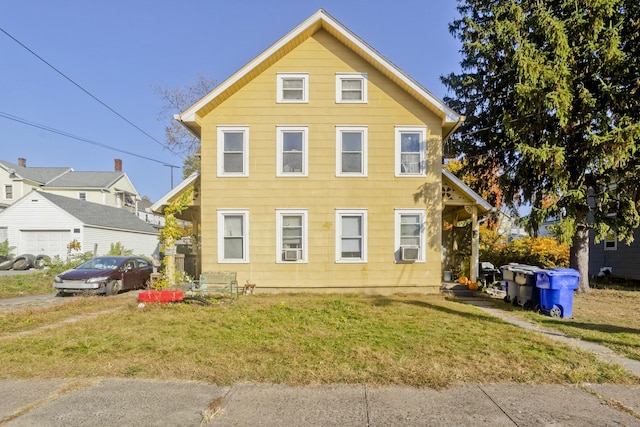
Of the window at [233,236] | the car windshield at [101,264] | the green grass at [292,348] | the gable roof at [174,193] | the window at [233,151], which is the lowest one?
the green grass at [292,348]

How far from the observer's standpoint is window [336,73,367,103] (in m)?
13.0

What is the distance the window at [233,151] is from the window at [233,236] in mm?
1453

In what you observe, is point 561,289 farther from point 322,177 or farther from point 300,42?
point 300,42

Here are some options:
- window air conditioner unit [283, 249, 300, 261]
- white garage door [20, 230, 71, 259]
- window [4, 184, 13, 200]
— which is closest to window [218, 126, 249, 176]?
window air conditioner unit [283, 249, 300, 261]

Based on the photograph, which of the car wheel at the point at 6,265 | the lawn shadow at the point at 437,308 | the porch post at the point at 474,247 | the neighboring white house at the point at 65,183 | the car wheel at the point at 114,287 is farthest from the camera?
the neighboring white house at the point at 65,183

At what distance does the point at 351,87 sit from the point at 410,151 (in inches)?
124

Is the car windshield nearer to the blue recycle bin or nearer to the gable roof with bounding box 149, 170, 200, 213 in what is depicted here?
the gable roof with bounding box 149, 170, 200, 213

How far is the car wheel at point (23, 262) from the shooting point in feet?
72.0

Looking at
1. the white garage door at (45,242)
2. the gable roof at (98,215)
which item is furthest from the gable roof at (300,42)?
the white garage door at (45,242)

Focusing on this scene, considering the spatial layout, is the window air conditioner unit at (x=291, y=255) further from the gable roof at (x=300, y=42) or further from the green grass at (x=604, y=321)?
the green grass at (x=604, y=321)

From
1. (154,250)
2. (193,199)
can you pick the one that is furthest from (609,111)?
(154,250)

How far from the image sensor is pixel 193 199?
519 inches

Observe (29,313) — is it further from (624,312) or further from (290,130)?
(624,312)

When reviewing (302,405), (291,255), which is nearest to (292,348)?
(302,405)
